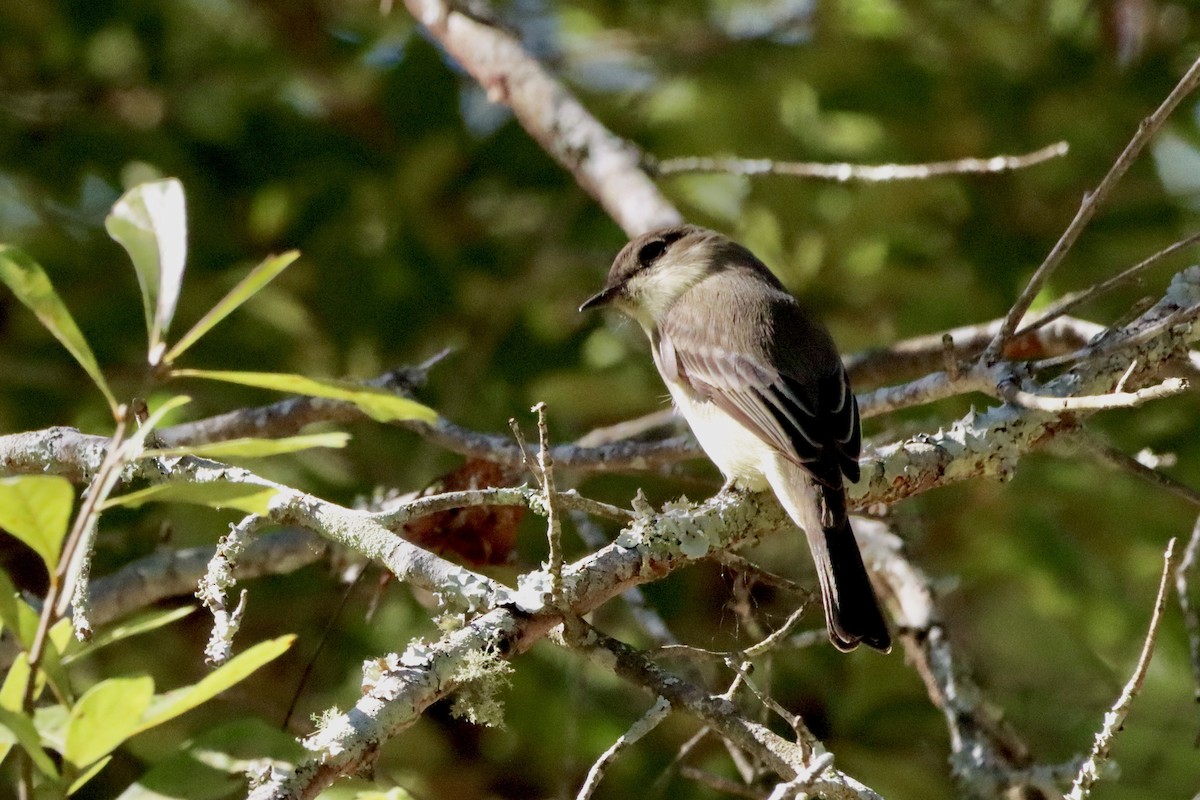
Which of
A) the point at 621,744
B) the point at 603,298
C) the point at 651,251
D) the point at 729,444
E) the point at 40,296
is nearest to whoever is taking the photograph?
the point at 40,296

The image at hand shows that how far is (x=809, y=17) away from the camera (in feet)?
16.8

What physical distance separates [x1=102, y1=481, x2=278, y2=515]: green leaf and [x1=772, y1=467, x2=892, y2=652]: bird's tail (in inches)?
68.5

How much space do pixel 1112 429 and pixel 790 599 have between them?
1.26 metres

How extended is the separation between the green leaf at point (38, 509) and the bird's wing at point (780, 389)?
200 centimetres

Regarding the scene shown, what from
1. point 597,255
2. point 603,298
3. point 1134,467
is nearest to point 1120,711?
point 1134,467

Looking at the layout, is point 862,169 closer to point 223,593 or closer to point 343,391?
point 223,593

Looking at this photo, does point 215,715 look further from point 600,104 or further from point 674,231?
point 600,104

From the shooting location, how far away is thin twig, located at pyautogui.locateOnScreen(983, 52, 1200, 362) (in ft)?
8.56

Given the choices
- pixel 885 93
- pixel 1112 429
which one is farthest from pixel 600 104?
pixel 1112 429

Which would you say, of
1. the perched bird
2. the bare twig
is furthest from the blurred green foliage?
the perched bird

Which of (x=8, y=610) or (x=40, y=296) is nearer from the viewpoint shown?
(x=8, y=610)

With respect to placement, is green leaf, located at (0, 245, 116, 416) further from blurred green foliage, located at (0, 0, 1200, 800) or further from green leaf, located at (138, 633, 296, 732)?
blurred green foliage, located at (0, 0, 1200, 800)

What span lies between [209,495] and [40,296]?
33 centimetres

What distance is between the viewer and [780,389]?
3635 mm
